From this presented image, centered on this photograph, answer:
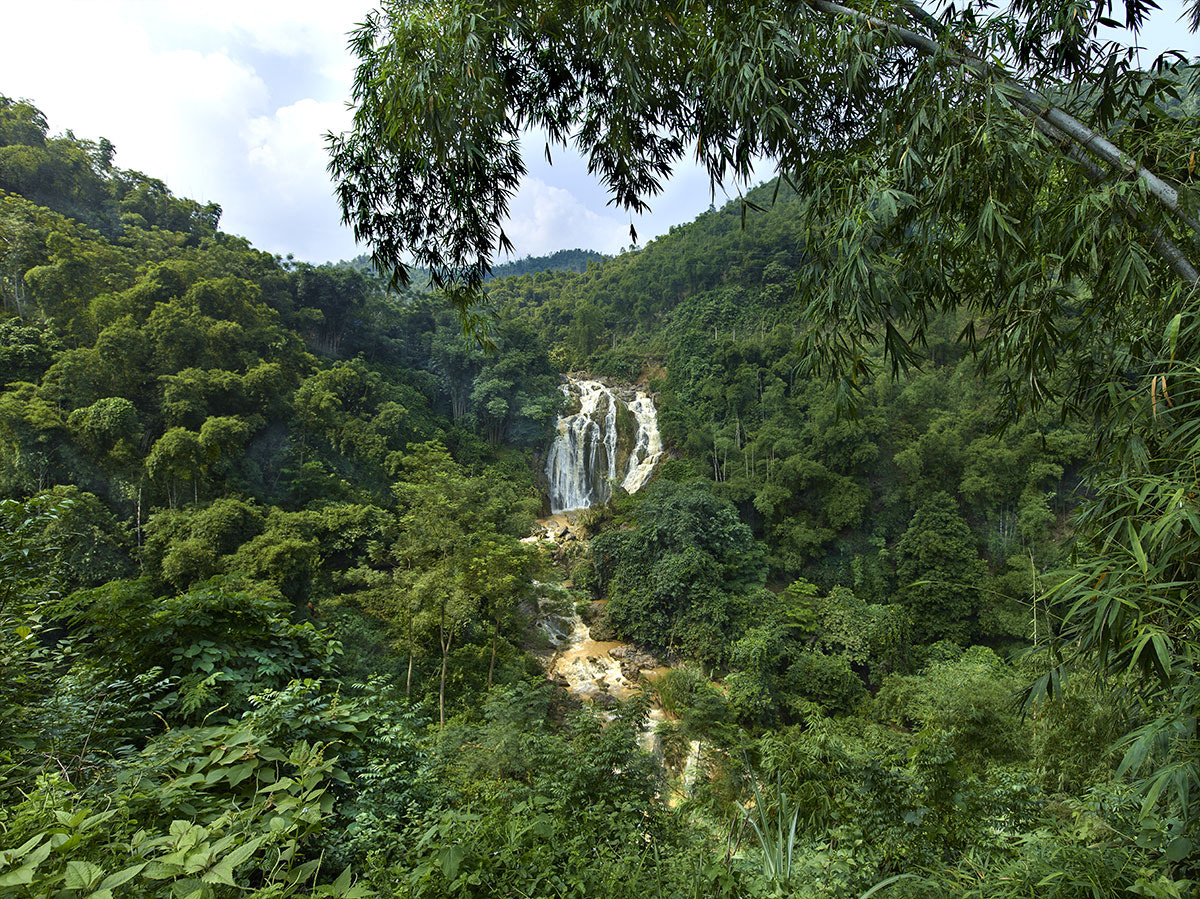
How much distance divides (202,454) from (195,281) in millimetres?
6558

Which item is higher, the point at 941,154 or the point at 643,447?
the point at 941,154

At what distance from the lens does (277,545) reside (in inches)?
371

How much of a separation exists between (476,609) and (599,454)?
12337mm

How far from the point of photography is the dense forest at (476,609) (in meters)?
1.46

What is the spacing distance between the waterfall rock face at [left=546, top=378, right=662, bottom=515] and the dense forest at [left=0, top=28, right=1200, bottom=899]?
978 mm

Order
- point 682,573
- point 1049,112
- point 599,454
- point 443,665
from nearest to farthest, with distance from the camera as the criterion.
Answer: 1. point 1049,112
2. point 443,665
3. point 682,573
4. point 599,454

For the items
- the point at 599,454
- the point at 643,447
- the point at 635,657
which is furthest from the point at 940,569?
the point at 599,454

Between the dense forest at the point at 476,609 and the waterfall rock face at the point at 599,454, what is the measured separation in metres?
0.98

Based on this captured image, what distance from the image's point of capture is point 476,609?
9.67 m

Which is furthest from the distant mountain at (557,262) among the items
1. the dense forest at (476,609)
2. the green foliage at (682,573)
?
the green foliage at (682,573)

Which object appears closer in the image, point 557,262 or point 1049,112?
point 1049,112

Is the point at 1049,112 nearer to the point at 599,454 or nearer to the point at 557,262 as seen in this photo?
the point at 599,454

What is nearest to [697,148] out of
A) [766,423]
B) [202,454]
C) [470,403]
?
[202,454]

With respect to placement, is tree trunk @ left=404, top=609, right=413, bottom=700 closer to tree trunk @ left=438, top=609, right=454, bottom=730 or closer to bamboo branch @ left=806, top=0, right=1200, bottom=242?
tree trunk @ left=438, top=609, right=454, bottom=730
